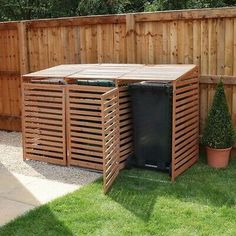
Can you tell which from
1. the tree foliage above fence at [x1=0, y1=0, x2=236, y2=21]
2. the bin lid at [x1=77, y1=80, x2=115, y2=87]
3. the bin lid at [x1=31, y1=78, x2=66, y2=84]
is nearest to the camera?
the bin lid at [x1=77, y1=80, x2=115, y2=87]

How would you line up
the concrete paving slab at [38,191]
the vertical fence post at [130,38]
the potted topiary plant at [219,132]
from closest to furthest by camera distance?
1. the concrete paving slab at [38,191]
2. the potted topiary plant at [219,132]
3. the vertical fence post at [130,38]

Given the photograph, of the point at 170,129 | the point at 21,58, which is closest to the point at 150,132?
the point at 170,129

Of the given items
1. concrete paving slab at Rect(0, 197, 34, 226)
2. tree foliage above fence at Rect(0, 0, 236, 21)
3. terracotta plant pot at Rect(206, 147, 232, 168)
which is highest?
tree foliage above fence at Rect(0, 0, 236, 21)

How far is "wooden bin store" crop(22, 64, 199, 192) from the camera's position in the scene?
6188 mm

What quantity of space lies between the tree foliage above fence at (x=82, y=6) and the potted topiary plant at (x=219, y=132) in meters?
6.29

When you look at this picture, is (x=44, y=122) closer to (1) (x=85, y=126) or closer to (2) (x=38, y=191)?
(1) (x=85, y=126)

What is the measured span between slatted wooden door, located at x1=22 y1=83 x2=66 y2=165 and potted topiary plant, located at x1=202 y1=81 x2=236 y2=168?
7.44ft

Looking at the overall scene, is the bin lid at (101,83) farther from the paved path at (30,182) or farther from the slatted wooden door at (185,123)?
the paved path at (30,182)

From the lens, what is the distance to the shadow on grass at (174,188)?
5.41 meters

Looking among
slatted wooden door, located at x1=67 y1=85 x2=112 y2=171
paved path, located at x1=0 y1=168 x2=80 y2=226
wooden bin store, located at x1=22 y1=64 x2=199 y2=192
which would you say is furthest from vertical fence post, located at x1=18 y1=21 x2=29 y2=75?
paved path, located at x1=0 y1=168 x2=80 y2=226

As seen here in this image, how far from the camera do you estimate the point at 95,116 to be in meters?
6.64

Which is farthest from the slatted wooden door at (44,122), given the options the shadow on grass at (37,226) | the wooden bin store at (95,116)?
the shadow on grass at (37,226)

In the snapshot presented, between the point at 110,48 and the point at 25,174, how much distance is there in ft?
8.91

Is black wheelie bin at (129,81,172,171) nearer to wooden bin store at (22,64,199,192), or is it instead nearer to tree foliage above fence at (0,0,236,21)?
wooden bin store at (22,64,199,192)
